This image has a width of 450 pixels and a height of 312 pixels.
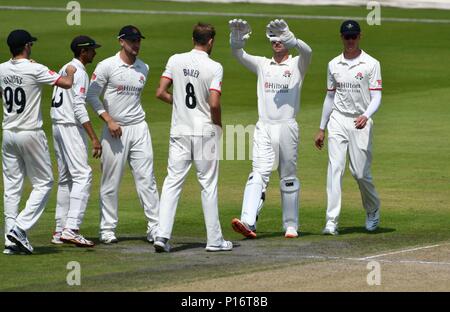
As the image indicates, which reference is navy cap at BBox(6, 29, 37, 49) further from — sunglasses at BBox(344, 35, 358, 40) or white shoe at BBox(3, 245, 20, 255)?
sunglasses at BBox(344, 35, 358, 40)

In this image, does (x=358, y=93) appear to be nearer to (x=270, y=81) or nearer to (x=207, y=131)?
(x=270, y=81)

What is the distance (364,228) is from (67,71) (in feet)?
13.9

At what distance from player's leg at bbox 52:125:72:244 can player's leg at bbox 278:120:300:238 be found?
2.55 m

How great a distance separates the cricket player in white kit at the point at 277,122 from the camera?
601 inches

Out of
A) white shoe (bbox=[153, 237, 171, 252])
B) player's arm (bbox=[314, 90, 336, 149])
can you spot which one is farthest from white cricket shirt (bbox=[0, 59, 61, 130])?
player's arm (bbox=[314, 90, 336, 149])

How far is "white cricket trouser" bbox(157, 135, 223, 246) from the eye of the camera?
1403cm

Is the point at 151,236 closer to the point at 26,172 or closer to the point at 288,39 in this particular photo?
the point at 26,172

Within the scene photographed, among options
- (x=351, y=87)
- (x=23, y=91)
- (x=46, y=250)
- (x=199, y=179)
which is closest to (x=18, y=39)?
(x=23, y=91)

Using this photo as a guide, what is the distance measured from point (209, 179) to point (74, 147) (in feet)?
5.53

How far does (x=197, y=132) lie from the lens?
14117 millimetres

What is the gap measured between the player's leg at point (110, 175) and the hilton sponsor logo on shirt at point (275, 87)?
183 centimetres
